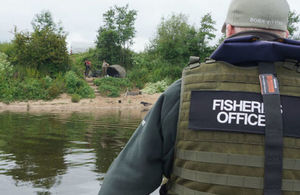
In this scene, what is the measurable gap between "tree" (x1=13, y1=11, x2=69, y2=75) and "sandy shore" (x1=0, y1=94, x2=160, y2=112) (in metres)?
3.48

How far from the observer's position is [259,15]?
4.99 ft

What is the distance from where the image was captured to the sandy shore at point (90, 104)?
1884 centimetres

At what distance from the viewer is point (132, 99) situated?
73.0ft

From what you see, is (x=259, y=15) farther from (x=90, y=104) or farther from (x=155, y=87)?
(x=155, y=87)

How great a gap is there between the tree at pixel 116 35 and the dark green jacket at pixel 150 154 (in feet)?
99.0

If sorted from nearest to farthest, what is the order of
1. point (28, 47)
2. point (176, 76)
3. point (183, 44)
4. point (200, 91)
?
1. point (200, 91)
2. point (28, 47)
3. point (176, 76)
4. point (183, 44)

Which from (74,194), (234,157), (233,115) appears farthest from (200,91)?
(74,194)

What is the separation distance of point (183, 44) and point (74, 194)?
27.6m

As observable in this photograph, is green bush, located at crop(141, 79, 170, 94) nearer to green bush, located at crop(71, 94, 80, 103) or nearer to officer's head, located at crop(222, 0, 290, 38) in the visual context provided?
green bush, located at crop(71, 94, 80, 103)

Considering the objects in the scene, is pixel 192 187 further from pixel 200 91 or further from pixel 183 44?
pixel 183 44

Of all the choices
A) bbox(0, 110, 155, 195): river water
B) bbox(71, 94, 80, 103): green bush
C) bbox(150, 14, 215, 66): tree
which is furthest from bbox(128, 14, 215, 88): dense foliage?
bbox(0, 110, 155, 195): river water

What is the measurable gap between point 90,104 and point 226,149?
19.2m

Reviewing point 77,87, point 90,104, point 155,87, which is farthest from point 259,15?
point 155,87

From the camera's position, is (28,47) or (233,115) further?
(28,47)
